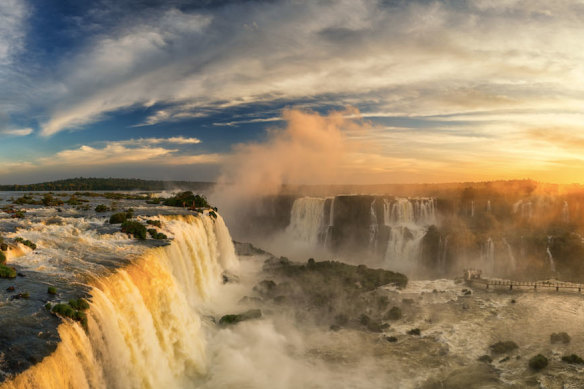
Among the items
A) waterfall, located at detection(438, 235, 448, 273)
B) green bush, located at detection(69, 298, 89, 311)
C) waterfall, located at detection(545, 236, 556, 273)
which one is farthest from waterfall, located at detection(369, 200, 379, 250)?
green bush, located at detection(69, 298, 89, 311)

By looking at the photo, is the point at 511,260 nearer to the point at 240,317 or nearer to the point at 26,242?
the point at 240,317

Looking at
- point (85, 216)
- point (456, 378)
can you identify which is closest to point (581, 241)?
point (456, 378)

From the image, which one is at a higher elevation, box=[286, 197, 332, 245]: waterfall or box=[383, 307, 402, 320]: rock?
box=[286, 197, 332, 245]: waterfall

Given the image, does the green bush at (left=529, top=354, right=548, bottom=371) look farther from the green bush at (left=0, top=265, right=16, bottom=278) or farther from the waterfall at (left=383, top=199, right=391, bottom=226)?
the waterfall at (left=383, top=199, right=391, bottom=226)

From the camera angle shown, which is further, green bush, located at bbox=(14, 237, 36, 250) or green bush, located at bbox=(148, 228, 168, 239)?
green bush, located at bbox=(148, 228, 168, 239)

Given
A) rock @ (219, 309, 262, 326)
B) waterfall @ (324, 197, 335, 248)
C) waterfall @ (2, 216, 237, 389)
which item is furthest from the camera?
waterfall @ (324, 197, 335, 248)

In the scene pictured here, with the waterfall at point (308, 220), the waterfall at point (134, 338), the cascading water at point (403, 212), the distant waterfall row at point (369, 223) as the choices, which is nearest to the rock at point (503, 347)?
the waterfall at point (134, 338)

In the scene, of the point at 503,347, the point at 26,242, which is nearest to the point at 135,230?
the point at 26,242

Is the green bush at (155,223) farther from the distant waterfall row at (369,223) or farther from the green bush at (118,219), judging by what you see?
the distant waterfall row at (369,223)
